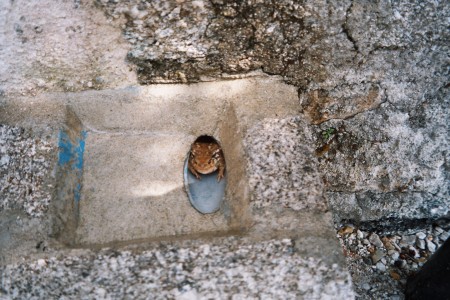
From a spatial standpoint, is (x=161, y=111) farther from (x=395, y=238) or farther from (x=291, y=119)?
(x=395, y=238)

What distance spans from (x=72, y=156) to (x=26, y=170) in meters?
0.16

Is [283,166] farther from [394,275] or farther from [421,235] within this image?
[421,235]

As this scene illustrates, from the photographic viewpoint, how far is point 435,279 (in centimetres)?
129

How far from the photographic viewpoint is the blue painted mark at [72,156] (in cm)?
132

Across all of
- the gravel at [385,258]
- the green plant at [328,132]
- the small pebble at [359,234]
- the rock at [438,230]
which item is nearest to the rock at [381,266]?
the gravel at [385,258]

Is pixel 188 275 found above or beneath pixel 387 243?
above

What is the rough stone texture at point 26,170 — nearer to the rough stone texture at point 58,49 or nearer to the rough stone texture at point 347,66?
the rough stone texture at point 58,49

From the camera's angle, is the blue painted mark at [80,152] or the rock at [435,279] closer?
the rock at [435,279]

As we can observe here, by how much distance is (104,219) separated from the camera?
135cm

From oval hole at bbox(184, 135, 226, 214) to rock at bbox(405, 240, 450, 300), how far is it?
0.70 m

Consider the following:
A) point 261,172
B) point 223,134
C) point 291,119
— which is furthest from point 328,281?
point 223,134

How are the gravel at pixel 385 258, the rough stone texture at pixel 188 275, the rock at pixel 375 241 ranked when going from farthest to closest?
the rock at pixel 375 241 → the gravel at pixel 385 258 → the rough stone texture at pixel 188 275

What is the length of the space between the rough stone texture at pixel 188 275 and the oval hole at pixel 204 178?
319mm

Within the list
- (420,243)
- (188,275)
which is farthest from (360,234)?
(188,275)
